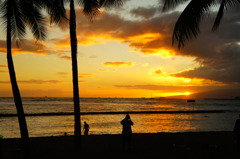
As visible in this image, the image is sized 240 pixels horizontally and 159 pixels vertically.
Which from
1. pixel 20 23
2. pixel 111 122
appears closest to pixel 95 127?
pixel 111 122

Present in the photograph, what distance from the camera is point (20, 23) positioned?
11.3 metres

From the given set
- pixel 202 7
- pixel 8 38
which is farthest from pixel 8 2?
pixel 202 7

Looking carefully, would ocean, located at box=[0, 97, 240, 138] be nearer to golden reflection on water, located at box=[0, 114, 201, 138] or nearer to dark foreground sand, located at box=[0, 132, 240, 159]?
golden reflection on water, located at box=[0, 114, 201, 138]

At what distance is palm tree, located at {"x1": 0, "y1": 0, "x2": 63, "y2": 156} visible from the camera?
10.7 metres

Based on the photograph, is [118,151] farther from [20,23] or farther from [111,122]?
[111,122]

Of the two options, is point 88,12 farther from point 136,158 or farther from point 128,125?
point 136,158

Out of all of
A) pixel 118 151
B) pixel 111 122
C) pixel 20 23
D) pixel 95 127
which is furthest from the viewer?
pixel 111 122

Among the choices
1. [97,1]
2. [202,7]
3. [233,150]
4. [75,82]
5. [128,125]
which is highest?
[97,1]

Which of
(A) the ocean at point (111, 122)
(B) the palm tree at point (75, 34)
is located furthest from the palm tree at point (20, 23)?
(A) the ocean at point (111, 122)

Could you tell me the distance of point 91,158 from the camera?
37.0ft

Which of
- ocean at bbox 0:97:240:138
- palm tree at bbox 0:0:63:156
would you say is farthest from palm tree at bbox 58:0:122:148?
ocean at bbox 0:97:240:138

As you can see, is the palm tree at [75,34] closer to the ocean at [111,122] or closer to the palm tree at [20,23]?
the palm tree at [20,23]

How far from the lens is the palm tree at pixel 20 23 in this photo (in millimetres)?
10664

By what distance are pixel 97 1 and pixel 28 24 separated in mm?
3418
